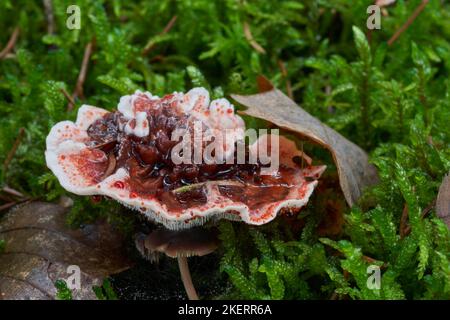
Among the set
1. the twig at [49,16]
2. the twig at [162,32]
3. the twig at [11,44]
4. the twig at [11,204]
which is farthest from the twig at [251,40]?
the twig at [11,204]

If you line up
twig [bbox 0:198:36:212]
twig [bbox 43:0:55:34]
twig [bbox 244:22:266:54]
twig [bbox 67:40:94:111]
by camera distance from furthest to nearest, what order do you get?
1. twig [bbox 43:0:55:34]
2. twig [bbox 244:22:266:54]
3. twig [bbox 67:40:94:111]
4. twig [bbox 0:198:36:212]

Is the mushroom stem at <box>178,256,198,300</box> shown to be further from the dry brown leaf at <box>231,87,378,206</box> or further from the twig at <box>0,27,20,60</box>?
the twig at <box>0,27,20,60</box>

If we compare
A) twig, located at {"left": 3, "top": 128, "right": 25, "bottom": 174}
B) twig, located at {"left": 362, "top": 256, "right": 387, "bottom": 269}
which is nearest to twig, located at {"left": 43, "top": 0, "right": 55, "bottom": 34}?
twig, located at {"left": 3, "top": 128, "right": 25, "bottom": 174}

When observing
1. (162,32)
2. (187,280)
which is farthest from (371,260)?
(162,32)

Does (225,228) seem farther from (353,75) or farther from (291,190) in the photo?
(353,75)

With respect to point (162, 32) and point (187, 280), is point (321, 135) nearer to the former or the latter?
point (187, 280)
